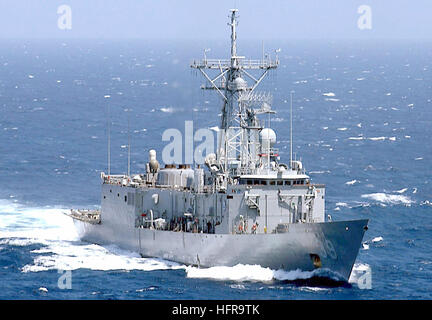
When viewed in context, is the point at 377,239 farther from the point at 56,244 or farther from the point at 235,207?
the point at 56,244

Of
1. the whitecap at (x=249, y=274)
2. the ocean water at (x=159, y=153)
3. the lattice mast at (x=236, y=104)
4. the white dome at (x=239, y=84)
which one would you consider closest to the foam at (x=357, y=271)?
the ocean water at (x=159, y=153)

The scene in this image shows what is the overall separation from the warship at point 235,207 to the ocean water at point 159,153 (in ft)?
2.77

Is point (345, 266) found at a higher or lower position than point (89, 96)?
lower

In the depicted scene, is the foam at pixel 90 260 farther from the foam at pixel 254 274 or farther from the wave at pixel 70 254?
the foam at pixel 254 274

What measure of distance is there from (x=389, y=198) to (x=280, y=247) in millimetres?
23633

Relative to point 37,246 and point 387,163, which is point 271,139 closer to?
point 37,246

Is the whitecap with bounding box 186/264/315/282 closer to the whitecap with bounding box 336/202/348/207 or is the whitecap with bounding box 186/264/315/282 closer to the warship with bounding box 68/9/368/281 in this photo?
the warship with bounding box 68/9/368/281

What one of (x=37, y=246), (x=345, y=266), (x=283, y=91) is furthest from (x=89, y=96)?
(x=345, y=266)

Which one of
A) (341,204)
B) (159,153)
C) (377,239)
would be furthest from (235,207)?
(159,153)

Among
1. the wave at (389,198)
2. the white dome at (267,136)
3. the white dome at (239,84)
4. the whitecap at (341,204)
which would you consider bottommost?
the whitecap at (341,204)

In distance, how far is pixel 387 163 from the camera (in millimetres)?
96750

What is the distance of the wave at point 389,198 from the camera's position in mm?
77425
